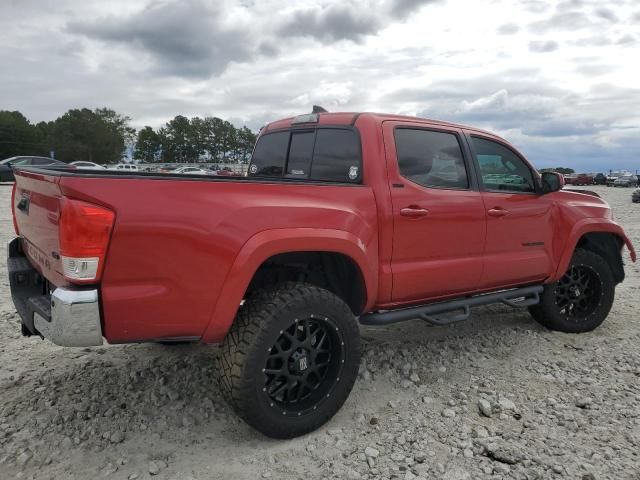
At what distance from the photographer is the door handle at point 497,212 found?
12.9 feet

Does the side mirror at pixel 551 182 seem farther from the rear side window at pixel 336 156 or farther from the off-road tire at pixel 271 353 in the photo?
the off-road tire at pixel 271 353

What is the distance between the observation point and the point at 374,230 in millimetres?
3248

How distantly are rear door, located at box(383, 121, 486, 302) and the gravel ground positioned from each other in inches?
28.0

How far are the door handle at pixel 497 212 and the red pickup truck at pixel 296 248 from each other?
0.01 meters

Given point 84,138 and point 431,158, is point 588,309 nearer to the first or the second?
point 431,158

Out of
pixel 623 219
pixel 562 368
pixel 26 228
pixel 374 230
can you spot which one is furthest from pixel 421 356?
pixel 623 219

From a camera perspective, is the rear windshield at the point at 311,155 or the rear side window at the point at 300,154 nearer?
the rear windshield at the point at 311,155

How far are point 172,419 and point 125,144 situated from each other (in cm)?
9899

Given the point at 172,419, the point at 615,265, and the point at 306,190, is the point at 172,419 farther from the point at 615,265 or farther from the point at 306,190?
the point at 615,265

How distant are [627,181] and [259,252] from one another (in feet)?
170

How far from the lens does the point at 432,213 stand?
3539 millimetres

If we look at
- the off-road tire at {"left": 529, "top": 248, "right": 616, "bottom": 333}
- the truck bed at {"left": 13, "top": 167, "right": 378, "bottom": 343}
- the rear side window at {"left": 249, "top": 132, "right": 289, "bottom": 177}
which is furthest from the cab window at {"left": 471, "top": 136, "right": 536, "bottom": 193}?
the truck bed at {"left": 13, "top": 167, "right": 378, "bottom": 343}

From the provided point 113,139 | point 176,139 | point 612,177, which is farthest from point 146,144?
point 612,177

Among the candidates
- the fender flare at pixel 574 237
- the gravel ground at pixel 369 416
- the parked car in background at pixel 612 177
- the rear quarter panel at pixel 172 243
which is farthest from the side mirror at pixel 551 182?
the parked car in background at pixel 612 177
